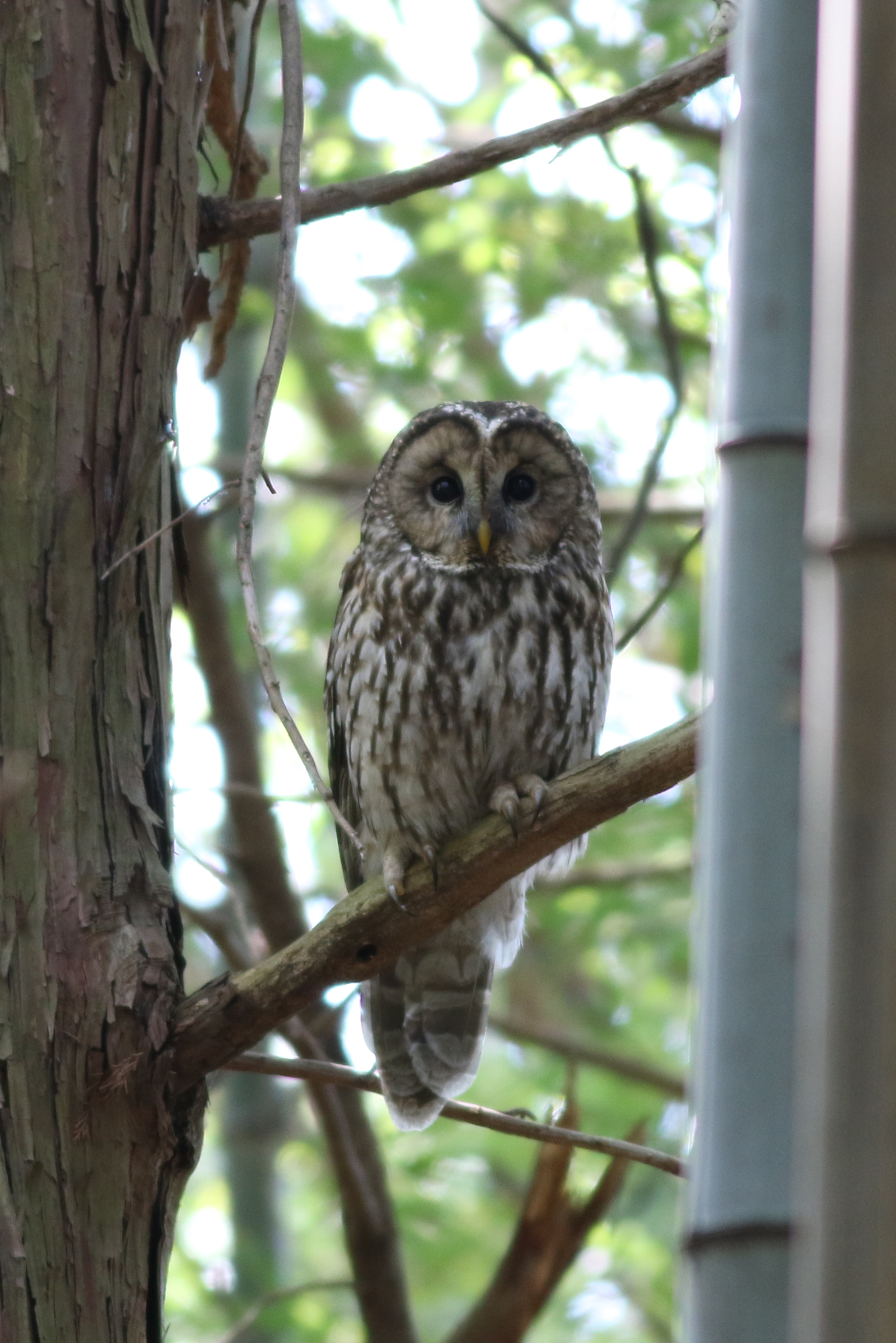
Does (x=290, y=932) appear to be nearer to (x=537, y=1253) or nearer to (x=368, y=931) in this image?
(x=537, y=1253)

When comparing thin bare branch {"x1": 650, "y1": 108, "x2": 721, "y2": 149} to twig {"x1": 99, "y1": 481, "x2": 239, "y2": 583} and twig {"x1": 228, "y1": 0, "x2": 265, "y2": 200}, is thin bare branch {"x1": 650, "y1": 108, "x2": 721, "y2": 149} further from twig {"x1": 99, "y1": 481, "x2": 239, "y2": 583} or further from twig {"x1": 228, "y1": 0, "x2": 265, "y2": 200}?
twig {"x1": 99, "y1": 481, "x2": 239, "y2": 583}

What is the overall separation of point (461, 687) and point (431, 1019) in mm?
911

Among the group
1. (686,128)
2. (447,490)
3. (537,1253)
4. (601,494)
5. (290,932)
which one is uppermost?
(686,128)

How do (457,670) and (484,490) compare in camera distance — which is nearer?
(457,670)

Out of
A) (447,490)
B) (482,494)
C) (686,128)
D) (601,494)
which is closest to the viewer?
(482,494)

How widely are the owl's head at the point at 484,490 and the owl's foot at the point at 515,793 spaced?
511 mm

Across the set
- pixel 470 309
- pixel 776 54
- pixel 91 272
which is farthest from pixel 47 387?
pixel 470 309

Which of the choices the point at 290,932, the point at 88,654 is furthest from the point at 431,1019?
the point at 88,654

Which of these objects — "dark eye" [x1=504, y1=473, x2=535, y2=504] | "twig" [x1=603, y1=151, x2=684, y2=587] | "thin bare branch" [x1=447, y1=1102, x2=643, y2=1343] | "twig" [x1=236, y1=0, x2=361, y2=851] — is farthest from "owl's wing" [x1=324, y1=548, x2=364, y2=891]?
"twig" [x1=236, y1=0, x2=361, y2=851]

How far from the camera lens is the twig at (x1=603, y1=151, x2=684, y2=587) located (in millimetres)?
3447

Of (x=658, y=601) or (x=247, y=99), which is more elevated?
(x=247, y=99)

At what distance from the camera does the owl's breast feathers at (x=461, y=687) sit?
343 cm

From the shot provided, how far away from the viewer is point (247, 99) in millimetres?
2832

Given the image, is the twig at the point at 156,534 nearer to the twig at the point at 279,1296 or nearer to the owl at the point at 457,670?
the owl at the point at 457,670
